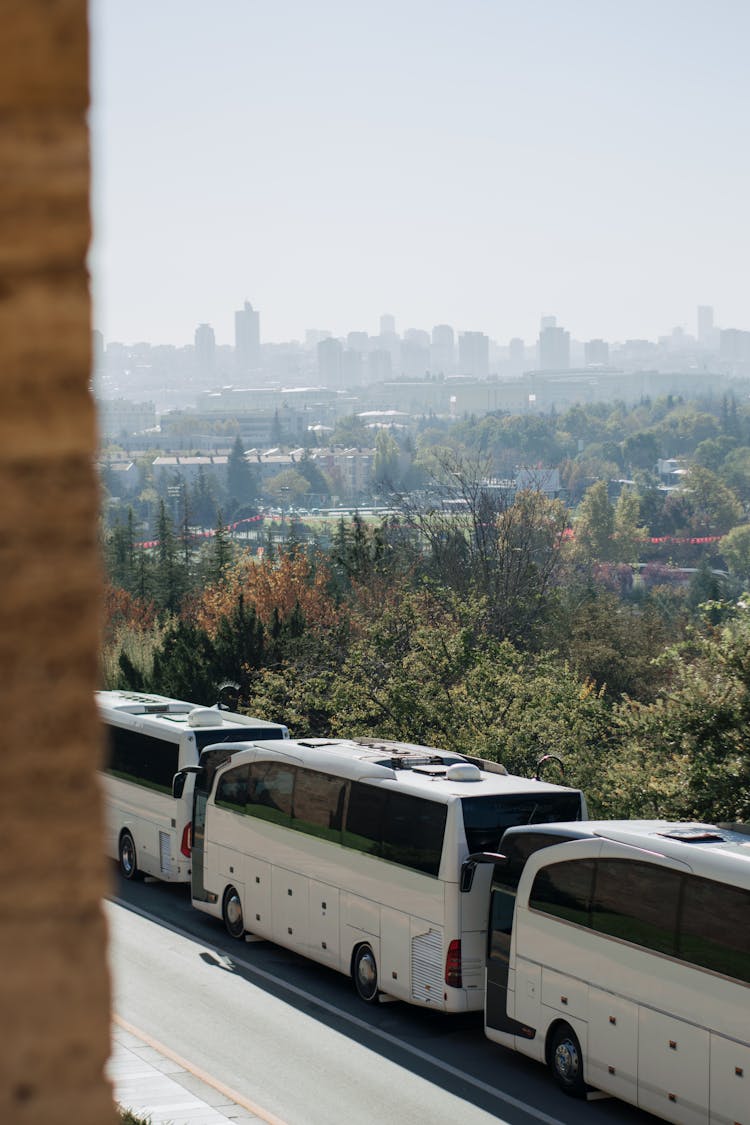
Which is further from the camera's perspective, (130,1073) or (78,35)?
(130,1073)

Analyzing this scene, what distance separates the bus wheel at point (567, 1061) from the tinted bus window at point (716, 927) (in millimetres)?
1890

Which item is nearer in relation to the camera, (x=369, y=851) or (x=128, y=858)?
(x=369, y=851)

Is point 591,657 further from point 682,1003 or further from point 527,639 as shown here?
point 682,1003

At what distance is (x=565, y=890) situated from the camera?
12.8 meters

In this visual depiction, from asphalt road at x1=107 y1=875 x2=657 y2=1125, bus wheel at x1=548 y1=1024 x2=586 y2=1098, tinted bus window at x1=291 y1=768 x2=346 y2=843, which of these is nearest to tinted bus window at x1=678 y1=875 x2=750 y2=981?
bus wheel at x1=548 y1=1024 x2=586 y2=1098

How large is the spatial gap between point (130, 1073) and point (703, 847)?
5.32 metres

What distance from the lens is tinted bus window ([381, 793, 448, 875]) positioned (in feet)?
47.4

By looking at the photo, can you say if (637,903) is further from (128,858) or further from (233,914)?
(128,858)

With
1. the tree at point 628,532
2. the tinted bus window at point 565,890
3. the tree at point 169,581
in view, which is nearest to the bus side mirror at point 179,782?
the tinted bus window at point 565,890

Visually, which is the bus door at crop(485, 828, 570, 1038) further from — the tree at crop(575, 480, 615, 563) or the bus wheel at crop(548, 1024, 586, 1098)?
the tree at crop(575, 480, 615, 563)

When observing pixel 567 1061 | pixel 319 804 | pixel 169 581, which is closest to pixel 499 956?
pixel 567 1061

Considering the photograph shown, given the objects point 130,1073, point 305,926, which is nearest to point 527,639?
point 305,926

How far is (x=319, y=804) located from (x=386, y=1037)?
9.21 feet

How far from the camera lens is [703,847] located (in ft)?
38.0
